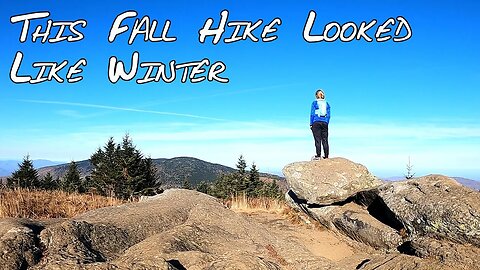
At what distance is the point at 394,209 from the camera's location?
11.6m

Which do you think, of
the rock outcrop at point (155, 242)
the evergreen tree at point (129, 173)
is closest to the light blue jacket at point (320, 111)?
the rock outcrop at point (155, 242)

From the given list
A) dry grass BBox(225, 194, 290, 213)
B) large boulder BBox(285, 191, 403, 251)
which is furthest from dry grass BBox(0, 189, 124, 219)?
large boulder BBox(285, 191, 403, 251)

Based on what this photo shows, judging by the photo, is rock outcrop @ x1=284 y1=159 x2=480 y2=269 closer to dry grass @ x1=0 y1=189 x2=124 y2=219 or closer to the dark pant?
the dark pant

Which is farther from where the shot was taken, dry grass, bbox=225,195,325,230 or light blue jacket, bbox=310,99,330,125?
dry grass, bbox=225,195,325,230

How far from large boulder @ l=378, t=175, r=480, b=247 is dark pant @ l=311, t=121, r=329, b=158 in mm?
3215

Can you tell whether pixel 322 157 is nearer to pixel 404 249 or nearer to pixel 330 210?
pixel 330 210

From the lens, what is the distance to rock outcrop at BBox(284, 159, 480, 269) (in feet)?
31.9

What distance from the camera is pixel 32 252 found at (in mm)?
6559

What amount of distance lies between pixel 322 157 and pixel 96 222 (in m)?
9.06

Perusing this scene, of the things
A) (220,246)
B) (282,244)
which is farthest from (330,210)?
(220,246)

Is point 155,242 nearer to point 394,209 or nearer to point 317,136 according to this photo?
point 394,209

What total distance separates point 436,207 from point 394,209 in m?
1.34

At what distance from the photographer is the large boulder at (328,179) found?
44.9ft

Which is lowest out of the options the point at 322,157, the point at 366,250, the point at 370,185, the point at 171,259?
the point at 366,250
